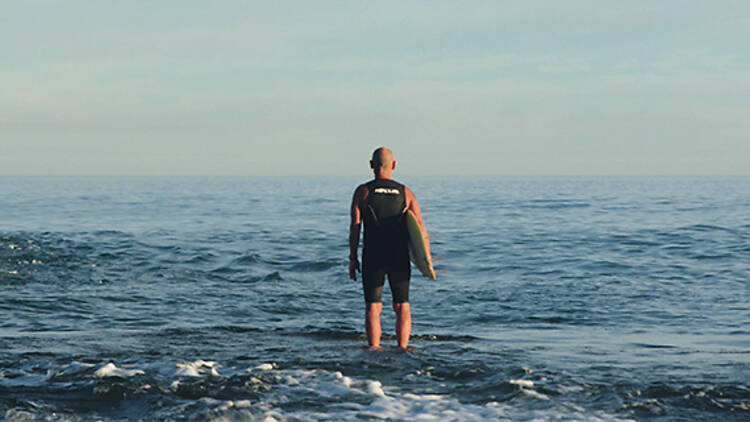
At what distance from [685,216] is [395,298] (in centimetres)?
2689

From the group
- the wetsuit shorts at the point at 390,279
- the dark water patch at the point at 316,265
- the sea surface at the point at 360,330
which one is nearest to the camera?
the sea surface at the point at 360,330

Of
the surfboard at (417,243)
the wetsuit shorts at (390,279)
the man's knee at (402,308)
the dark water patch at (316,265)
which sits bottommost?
the dark water patch at (316,265)

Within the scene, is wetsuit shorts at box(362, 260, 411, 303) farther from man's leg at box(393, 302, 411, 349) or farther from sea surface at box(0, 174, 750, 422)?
sea surface at box(0, 174, 750, 422)

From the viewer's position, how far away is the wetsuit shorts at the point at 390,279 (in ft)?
28.3

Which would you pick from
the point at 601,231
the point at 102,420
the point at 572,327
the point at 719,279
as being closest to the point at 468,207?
the point at 601,231

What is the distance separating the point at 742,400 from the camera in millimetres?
6469

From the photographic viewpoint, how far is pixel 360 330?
10.7m

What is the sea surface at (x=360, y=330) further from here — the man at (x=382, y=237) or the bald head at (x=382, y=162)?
the bald head at (x=382, y=162)

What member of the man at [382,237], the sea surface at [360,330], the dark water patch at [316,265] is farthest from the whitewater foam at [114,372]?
the dark water patch at [316,265]

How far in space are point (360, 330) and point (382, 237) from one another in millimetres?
2589

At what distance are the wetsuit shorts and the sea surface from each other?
0.63m

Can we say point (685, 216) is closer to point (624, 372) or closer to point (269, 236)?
point (269, 236)

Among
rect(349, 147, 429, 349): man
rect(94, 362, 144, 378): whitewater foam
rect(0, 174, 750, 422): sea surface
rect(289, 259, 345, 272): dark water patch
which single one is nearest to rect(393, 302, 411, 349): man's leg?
rect(349, 147, 429, 349): man

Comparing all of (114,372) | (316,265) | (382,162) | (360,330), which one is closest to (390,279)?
(382,162)
